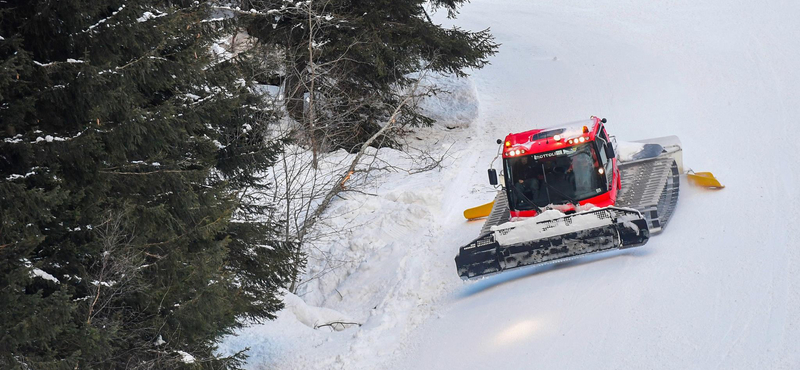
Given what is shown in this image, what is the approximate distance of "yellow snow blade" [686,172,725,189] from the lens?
14.4m

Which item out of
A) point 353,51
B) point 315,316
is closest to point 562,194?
point 315,316

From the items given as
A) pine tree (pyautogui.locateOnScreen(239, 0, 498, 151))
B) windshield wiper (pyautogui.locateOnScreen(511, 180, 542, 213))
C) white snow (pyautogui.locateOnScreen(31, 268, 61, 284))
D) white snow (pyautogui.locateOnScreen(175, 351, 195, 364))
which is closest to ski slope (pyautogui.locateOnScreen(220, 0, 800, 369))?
windshield wiper (pyautogui.locateOnScreen(511, 180, 542, 213))

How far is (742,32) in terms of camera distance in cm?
2678

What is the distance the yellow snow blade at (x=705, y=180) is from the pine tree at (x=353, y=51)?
6.62 m

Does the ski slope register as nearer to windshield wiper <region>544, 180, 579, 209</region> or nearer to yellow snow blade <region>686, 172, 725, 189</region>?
yellow snow blade <region>686, 172, 725, 189</region>

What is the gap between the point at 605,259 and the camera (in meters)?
11.8

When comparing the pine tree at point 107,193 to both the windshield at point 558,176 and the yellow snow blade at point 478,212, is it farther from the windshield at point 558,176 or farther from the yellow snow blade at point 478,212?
the yellow snow blade at point 478,212

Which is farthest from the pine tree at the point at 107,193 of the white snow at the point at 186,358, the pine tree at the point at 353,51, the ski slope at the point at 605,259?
the pine tree at the point at 353,51

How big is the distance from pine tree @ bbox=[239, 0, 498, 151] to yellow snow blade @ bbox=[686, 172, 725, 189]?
662 centimetres

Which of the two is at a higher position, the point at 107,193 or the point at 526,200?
the point at 107,193

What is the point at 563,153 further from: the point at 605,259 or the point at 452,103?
the point at 452,103

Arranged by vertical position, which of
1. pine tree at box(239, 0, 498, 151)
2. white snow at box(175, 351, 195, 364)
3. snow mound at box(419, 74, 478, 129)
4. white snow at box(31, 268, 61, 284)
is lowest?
white snow at box(175, 351, 195, 364)

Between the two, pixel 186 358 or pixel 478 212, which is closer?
pixel 186 358

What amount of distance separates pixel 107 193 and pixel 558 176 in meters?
7.33
